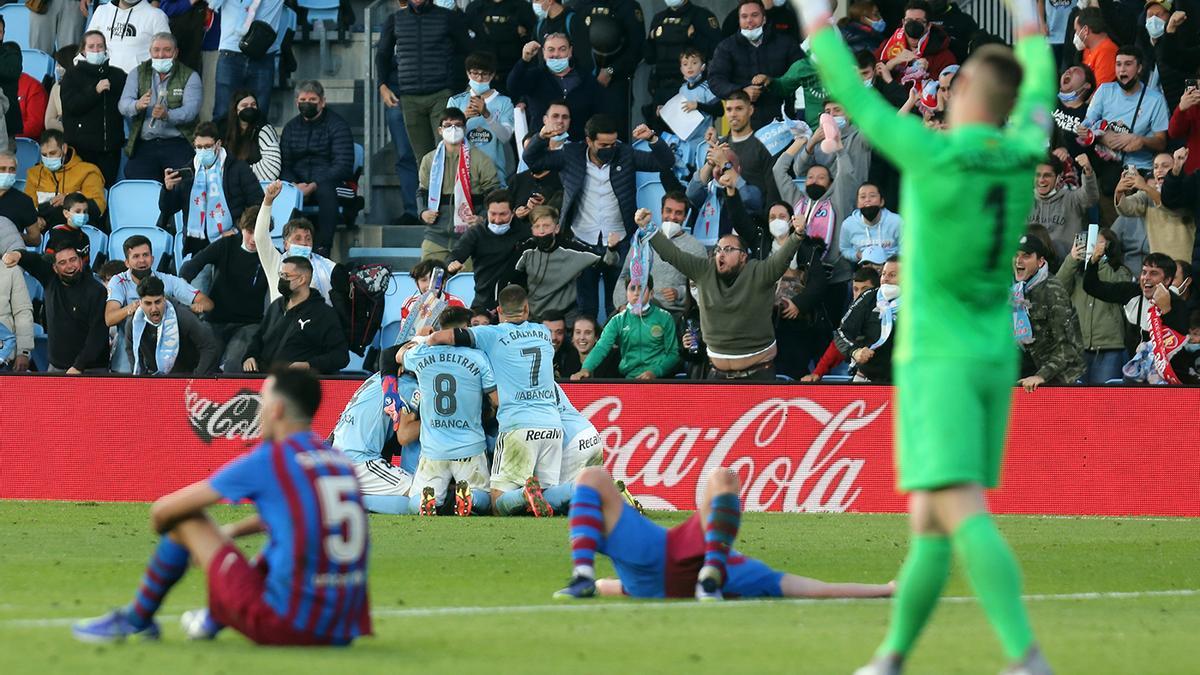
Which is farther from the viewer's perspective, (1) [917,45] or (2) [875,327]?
(1) [917,45]

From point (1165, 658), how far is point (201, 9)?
17767 millimetres

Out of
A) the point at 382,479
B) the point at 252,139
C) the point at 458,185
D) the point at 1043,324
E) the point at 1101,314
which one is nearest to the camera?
the point at 382,479

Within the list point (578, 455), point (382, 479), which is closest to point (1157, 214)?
point (578, 455)

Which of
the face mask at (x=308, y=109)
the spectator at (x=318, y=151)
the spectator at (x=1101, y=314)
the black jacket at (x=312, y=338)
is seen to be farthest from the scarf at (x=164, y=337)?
the spectator at (x=1101, y=314)

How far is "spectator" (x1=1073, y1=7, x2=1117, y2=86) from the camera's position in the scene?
1961 cm

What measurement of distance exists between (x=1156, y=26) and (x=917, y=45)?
2.58 metres

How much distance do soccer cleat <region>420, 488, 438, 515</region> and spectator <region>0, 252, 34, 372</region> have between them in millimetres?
5659

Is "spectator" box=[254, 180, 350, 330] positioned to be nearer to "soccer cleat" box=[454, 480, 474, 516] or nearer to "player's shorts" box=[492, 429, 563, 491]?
"soccer cleat" box=[454, 480, 474, 516]

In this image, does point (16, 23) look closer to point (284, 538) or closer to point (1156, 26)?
point (1156, 26)

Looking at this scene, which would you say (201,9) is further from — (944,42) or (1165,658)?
(1165,658)

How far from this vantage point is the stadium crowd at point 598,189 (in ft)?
57.7

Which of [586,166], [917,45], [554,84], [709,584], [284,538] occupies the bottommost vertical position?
[709,584]

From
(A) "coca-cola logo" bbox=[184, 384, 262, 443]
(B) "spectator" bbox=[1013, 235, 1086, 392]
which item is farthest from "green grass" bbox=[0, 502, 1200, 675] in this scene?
(A) "coca-cola logo" bbox=[184, 384, 262, 443]

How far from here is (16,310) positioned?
19.3m
